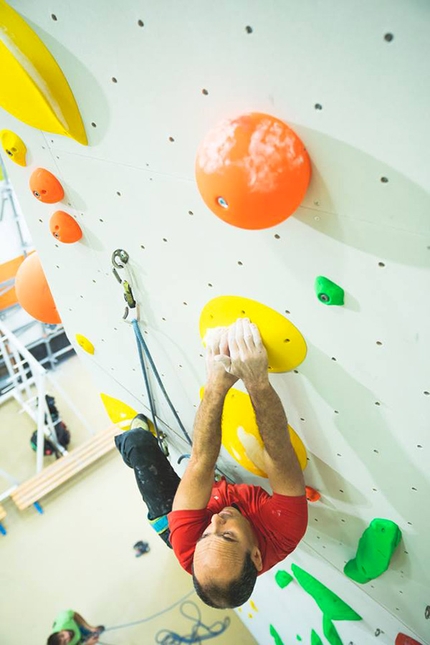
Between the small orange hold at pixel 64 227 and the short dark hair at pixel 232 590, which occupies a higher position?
the small orange hold at pixel 64 227

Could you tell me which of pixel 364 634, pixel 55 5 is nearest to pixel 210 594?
pixel 364 634

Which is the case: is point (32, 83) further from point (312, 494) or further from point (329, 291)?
point (312, 494)

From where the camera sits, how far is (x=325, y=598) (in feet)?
6.76

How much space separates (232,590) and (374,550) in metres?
0.52

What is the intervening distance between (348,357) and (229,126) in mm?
633

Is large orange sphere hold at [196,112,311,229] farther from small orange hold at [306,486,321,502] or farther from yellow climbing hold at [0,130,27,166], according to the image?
small orange hold at [306,486,321,502]

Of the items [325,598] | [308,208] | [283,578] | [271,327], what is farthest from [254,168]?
[283,578]

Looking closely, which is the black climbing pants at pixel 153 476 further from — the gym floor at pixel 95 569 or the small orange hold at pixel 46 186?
the gym floor at pixel 95 569

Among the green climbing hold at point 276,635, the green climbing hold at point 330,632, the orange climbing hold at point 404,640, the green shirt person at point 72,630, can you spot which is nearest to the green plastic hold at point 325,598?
the green climbing hold at point 330,632

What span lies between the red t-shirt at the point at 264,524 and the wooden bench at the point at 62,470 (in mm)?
3342

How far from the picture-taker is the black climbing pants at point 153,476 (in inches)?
87.6

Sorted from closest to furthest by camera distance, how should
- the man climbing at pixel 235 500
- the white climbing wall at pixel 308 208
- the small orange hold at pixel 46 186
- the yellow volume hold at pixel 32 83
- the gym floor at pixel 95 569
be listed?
1. the white climbing wall at pixel 308 208
2. the yellow volume hold at pixel 32 83
3. the man climbing at pixel 235 500
4. the small orange hold at pixel 46 186
5. the gym floor at pixel 95 569

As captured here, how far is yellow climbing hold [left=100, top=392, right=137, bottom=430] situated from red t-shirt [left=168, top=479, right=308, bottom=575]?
45.0 inches

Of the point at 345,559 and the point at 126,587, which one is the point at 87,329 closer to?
the point at 345,559
